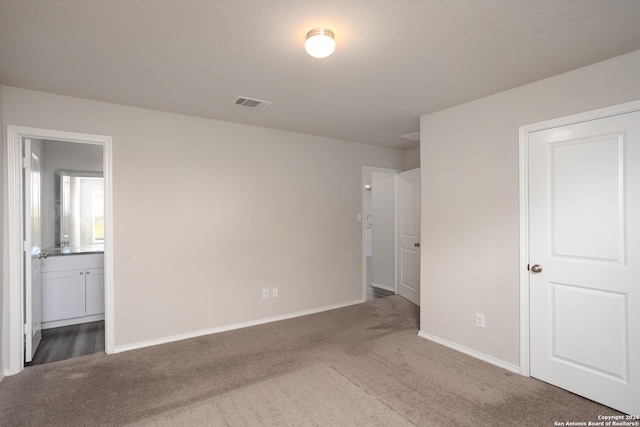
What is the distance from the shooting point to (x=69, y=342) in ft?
11.7

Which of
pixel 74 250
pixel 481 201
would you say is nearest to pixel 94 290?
pixel 74 250

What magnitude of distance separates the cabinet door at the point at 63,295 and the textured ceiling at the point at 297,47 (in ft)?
7.54

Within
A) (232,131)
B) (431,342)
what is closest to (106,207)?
(232,131)

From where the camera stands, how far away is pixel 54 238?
4496 mm

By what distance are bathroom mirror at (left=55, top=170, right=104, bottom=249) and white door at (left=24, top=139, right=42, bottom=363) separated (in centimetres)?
137

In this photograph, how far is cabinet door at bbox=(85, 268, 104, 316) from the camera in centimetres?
422

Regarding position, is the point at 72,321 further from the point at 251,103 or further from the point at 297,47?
the point at 297,47

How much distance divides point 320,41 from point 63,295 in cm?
425

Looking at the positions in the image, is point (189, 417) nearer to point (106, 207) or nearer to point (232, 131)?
point (106, 207)

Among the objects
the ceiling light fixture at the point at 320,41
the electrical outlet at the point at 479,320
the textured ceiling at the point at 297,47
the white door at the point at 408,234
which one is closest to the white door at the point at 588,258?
the electrical outlet at the point at 479,320

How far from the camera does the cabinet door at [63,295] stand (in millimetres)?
3947

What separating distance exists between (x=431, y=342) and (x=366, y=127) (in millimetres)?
2539

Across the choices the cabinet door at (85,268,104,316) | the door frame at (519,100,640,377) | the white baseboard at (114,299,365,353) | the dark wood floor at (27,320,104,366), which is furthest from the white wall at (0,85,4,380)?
the door frame at (519,100,640,377)

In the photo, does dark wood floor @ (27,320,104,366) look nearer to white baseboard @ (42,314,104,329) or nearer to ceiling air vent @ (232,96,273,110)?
white baseboard @ (42,314,104,329)
